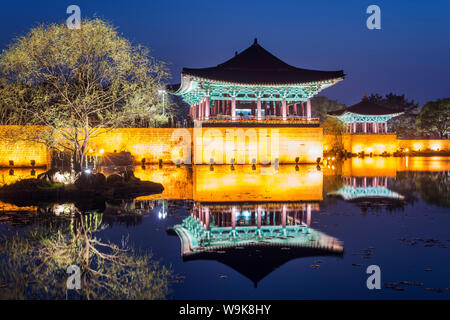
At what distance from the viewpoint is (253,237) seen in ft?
31.7

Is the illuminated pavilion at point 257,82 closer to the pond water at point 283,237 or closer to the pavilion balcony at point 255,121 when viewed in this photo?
the pavilion balcony at point 255,121

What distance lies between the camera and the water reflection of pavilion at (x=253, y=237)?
7.93 meters

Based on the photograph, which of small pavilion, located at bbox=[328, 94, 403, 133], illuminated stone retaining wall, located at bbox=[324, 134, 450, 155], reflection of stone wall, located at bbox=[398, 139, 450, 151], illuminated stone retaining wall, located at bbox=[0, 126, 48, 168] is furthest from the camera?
reflection of stone wall, located at bbox=[398, 139, 450, 151]

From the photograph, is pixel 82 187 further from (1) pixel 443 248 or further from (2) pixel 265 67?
(2) pixel 265 67

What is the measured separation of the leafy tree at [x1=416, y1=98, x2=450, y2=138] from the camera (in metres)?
57.2

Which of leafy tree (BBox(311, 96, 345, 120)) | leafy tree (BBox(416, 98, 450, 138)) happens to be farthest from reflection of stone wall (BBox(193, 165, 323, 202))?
leafy tree (BBox(311, 96, 345, 120))

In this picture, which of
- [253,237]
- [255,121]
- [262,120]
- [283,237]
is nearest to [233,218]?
[253,237]

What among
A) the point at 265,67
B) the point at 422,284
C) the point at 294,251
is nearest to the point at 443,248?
the point at 422,284

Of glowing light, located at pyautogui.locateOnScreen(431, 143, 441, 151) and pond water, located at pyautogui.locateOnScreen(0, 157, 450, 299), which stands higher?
glowing light, located at pyautogui.locateOnScreen(431, 143, 441, 151)

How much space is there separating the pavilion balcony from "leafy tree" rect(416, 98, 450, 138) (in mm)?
33207

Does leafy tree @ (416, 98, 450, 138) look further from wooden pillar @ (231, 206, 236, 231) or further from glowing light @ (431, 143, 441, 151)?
wooden pillar @ (231, 206, 236, 231)

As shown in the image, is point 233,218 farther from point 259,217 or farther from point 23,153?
point 23,153

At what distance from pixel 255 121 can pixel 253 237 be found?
2357 cm

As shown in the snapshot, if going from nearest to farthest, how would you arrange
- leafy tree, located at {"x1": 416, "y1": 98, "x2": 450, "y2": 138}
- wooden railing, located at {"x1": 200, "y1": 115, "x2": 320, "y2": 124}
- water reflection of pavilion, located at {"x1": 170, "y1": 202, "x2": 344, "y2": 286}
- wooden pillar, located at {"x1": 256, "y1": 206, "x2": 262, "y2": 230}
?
water reflection of pavilion, located at {"x1": 170, "y1": 202, "x2": 344, "y2": 286}, wooden pillar, located at {"x1": 256, "y1": 206, "x2": 262, "y2": 230}, wooden railing, located at {"x1": 200, "y1": 115, "x2": 320, "y2": 124}, leafy tree, located at {"x1": 416, "y1": 98, "x2": 450, "y2": 138}
